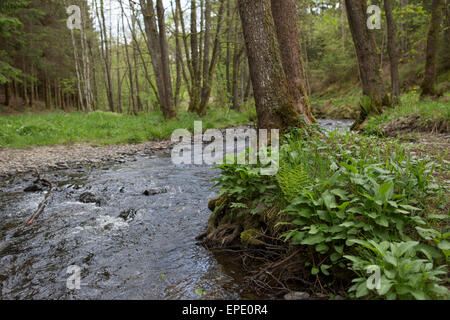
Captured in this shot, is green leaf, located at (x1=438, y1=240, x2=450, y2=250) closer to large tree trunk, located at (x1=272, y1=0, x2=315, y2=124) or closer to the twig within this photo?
large tree trunk, located at (x1=272, y1=0, x2=315, y2=124)

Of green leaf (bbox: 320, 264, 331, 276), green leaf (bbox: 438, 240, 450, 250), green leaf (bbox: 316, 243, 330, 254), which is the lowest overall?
green leaf (bbox: 320, 264, 331, 276)

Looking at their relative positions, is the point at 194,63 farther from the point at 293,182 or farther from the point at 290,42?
the point at 293,182

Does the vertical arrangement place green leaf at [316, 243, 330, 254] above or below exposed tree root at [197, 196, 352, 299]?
above

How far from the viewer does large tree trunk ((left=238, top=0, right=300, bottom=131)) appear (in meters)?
4.42

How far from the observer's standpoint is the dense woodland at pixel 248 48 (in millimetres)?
6066

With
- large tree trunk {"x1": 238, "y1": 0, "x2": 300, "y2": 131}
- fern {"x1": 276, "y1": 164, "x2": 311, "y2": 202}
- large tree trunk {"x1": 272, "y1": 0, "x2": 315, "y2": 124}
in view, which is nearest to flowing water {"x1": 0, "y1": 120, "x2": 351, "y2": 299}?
fern {"x1": 276, "y1": 164, "x2": 311, "y2": 202}

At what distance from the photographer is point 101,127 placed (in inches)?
531

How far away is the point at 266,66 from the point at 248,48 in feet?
1.42

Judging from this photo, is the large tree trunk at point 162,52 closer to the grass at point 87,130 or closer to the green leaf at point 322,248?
the grass at point 87,130

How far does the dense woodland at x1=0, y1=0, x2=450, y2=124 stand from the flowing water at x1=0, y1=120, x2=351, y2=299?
7.67ft

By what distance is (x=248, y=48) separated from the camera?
179 inches

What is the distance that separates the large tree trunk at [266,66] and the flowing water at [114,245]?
1.92 meters
